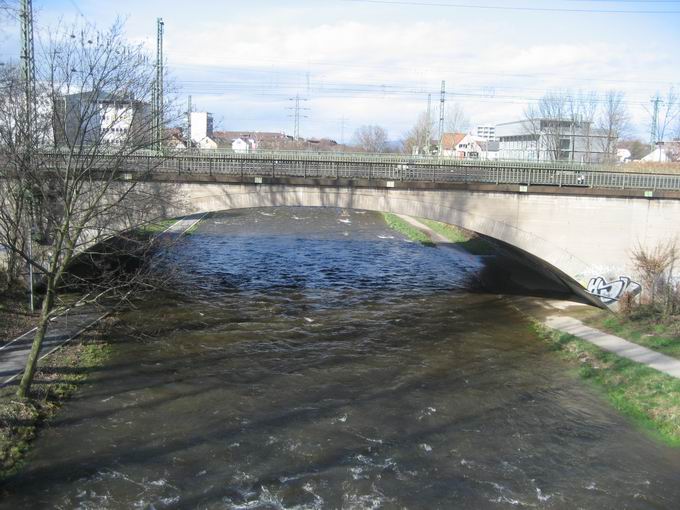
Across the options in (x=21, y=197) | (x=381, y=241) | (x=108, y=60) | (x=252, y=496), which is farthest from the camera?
(x=381, y=241)

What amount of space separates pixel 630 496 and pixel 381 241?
3529 cm

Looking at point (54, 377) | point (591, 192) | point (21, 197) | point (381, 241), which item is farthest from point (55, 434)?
point (381, 241)

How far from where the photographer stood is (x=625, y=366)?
17703 millimetres

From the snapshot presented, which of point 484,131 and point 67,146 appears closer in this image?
point 67,146

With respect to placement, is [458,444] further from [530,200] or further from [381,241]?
[381,241]

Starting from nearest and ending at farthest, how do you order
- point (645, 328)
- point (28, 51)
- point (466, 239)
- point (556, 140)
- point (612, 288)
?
point (28, 51) → point (645, 328) → point (612, 288) → point (466, 239) → point (556, 140)

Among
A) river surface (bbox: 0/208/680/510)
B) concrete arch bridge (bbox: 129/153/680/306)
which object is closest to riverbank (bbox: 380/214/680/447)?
river surface (bbox: 0/208/680/510)

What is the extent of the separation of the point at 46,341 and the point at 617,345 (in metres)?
18.4

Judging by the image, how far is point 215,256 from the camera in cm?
3675

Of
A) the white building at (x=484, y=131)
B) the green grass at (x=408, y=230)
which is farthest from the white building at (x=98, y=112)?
the white building at (x=484, y=131)

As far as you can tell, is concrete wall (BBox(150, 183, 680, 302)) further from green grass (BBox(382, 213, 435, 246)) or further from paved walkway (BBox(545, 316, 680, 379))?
green grass (BBox(382, 213, 435, 246))

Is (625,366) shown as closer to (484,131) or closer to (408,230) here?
(408,230)

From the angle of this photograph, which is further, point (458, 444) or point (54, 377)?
point (54, 377)

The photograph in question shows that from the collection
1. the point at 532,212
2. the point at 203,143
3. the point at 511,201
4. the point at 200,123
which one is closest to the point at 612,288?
the point at 532,212
